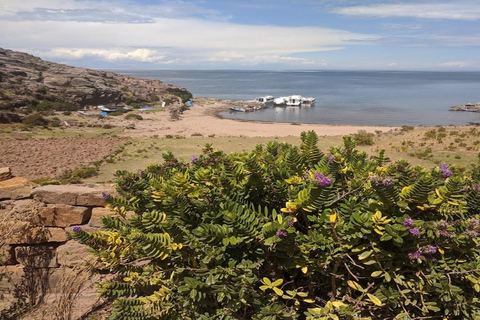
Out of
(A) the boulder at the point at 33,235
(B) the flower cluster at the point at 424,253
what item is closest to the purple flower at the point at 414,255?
(B) the flower cluster at the point at 424,253

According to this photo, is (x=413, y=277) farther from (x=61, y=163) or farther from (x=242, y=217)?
(x=61, y=163)

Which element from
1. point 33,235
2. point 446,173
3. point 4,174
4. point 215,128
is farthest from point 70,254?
point 215,128

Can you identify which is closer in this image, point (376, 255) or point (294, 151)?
point (376, 255)

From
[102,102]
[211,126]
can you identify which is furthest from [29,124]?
[102,102]

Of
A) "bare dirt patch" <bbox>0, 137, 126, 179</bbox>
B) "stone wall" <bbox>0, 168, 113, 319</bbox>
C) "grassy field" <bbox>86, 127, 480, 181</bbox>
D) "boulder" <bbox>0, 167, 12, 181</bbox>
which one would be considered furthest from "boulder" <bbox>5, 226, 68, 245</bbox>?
"bare dirt patch" <bbox>0, 137, 126, 179</bbox>

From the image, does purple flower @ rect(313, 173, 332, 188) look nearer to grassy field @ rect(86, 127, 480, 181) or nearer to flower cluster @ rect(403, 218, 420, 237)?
flower cluster @ rect(403, 218, 420, 237)

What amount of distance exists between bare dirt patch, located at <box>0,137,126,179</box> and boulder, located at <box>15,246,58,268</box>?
52.5 feet

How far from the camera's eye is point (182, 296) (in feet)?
9.52

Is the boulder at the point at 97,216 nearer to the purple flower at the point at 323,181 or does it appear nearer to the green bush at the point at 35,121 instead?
the purple flower at the point at 323,181

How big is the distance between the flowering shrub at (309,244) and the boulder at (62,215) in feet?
4.63

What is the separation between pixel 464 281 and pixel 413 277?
40 centimetres

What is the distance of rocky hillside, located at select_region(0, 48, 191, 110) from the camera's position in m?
56.0

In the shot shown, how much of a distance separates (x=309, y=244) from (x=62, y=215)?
341cm

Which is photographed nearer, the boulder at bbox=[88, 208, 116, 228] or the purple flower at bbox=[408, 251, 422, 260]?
the purple flower at bbox=[408, 251, 422, 260]
